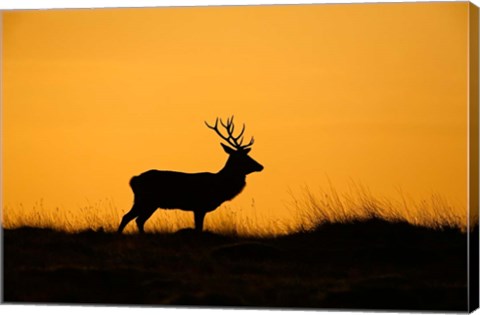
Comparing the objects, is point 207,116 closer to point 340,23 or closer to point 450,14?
point 340,23

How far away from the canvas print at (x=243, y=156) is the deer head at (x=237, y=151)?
1 cm

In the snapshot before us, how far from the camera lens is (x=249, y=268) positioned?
10422mm

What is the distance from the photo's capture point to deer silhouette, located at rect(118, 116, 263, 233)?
10.5 meters

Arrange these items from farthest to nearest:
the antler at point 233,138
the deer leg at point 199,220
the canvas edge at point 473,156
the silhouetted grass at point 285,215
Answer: the deer leg at point 199,220 < the antler at point 233,138 < the silhouetted grass at point 285,215 < the canvas edge at point 473,156

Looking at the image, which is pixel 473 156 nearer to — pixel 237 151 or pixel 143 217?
pixel 237 151

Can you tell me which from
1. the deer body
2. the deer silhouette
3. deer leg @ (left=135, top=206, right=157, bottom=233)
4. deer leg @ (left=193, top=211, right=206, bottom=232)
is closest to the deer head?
the deer silhouette

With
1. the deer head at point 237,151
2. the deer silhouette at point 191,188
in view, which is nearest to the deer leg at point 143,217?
the deer silhouette at point 191,188

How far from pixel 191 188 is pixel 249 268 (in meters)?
0.74

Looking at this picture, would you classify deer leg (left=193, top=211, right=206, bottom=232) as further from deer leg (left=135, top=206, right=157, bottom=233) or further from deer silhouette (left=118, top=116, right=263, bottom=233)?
deer leg (left=135, top=206, right=157, bottom=233)

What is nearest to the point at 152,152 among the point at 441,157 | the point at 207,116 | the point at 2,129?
the point at 207,116

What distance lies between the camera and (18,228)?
427 inches

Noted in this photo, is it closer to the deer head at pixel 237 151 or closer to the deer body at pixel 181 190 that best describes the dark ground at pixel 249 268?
the deer body at pixel 181 190

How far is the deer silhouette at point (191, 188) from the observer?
414 inches

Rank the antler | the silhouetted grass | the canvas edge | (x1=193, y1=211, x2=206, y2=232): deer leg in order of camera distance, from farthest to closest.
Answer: (x1=193, y1=211, x2=206, y2=232): deer leg, the antler, the silhouetted grass, the canvas edge
